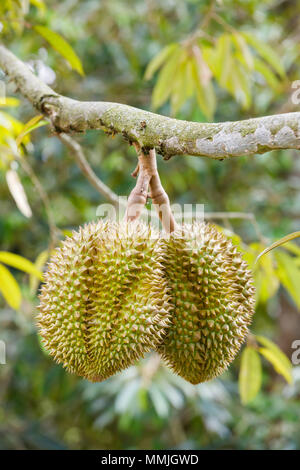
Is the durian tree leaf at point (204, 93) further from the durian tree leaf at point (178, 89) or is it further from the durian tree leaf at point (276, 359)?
the durian tree leaf at point (276, 359)

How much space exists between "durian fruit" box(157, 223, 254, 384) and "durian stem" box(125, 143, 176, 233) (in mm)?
57

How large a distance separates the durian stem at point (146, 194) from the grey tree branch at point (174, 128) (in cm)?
10

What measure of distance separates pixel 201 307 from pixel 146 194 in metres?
0.27

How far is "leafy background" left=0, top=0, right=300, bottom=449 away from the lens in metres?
2.19

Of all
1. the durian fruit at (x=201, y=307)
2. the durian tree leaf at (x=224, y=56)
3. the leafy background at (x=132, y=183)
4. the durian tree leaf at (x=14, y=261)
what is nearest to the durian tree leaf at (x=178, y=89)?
the leafy background at (x=132, y=183)

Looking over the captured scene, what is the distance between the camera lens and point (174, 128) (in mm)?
760

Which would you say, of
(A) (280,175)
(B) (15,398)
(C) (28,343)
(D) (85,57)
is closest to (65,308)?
(C) (28,343)

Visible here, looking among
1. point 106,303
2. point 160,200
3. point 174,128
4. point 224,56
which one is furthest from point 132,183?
point 174,128

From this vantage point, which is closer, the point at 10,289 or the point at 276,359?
the point at 10,289

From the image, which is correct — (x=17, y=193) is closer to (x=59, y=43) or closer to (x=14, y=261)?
(x=14, y=261)

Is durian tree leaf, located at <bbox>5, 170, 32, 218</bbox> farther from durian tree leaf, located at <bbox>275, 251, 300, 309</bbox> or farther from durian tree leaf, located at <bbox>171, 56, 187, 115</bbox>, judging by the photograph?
durian tree leaf, located at <bbox>275, 251, 300, 309</bbox>

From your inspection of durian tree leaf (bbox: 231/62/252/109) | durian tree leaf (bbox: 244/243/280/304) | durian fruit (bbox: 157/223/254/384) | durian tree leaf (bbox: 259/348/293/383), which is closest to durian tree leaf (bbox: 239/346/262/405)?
durian tree leaf (bbox: 259/348/293/383)
